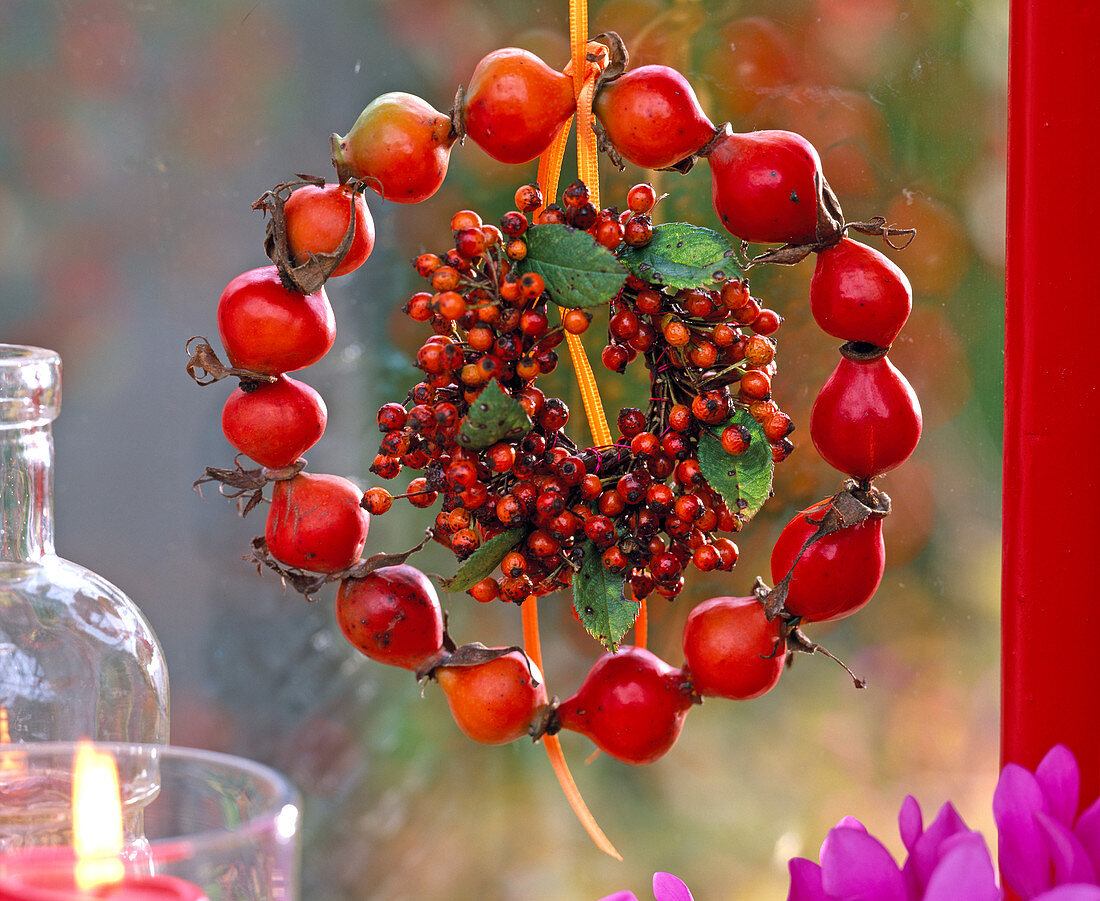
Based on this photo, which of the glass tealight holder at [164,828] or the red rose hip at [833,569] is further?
the red rose hip at [833,569]

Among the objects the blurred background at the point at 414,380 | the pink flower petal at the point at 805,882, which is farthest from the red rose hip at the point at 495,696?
the blurred background at the point at 414,380

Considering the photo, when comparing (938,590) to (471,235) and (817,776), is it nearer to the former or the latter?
(817,776)

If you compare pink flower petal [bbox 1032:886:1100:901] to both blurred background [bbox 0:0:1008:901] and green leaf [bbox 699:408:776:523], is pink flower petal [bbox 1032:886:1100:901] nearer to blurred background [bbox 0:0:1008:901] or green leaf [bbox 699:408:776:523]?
green leaf [bbox 699:408:776:523]

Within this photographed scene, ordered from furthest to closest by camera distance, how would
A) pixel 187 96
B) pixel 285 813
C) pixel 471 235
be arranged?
1. pixel 187 96
2. pixel 471 235
3. pixel 285 813

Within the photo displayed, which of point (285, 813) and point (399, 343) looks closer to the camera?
point (285, 813)

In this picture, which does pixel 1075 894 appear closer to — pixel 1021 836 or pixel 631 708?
pixel 1021 836

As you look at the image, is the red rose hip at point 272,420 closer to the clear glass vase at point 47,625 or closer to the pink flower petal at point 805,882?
the clear glass vase at point 47,625

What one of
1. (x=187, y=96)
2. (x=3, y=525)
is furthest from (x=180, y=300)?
(x=3, y=525)
